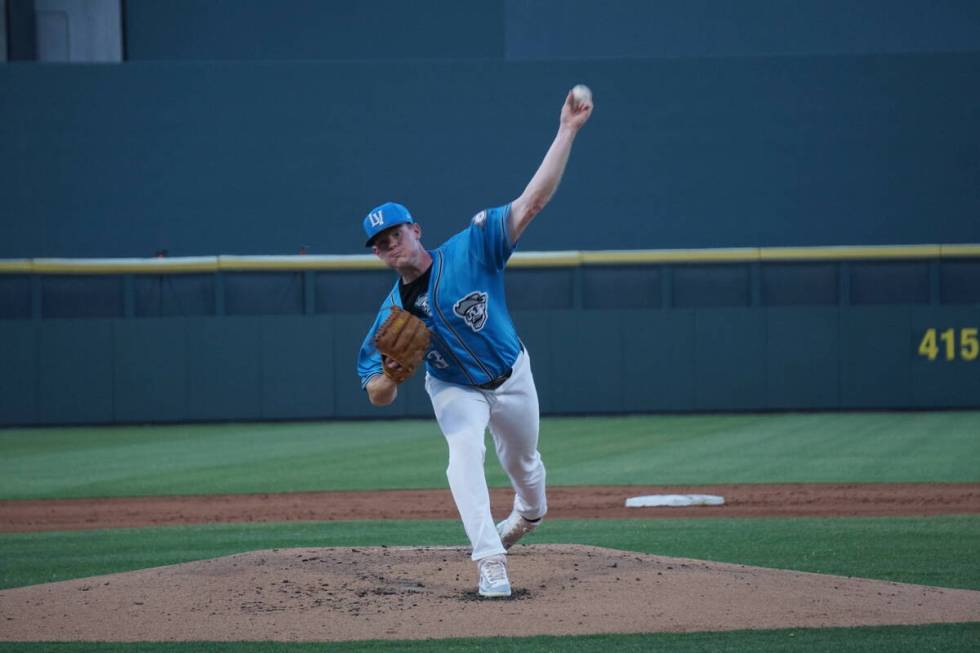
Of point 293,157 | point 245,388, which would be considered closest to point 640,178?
point 293,157

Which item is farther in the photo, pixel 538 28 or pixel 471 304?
pixel 538 28

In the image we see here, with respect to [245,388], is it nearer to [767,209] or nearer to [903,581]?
[767,209]

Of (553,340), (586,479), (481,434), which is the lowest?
(586,479)

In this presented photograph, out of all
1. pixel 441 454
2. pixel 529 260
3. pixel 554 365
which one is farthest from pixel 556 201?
pixel 441 454

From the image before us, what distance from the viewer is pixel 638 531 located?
9039mm

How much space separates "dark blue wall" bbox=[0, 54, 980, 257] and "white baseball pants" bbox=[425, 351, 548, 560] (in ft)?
52.1

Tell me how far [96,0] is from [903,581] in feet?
65.1

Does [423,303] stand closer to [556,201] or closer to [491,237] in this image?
[491,237]

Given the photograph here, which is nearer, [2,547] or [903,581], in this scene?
[903,581]

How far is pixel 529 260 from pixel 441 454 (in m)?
5.61

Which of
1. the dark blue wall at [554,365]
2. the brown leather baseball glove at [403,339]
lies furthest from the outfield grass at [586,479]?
the brown leather baseball glove at [403,339]

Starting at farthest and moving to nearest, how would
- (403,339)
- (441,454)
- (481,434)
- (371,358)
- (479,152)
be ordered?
(479,152)
(441,454)
(371,358)
(481,434)
(403,339)

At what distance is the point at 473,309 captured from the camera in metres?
5.87

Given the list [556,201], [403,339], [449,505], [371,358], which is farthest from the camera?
[556,201]
